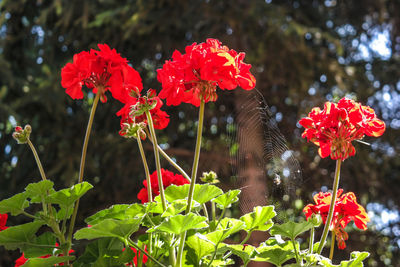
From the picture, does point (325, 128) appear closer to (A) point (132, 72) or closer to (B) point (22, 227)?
(A) point (132, 72)

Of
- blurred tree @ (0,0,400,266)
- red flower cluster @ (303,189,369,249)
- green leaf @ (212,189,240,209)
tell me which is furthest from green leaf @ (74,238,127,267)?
blurred tree @ (0,0,400,266)

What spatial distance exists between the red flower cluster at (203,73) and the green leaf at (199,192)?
0.38 ft

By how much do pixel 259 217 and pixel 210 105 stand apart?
3469 millimetres

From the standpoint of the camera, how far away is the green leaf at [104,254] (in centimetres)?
67

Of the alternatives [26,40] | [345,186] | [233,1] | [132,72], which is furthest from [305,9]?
[132,72]

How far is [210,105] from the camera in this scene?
414 centimetres

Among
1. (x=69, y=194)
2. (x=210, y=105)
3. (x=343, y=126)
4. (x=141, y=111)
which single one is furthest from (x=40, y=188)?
(x=210, y=105)

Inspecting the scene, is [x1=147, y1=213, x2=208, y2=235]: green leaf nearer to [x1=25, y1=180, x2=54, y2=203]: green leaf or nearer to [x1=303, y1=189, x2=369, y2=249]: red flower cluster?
[x1=25, y1=180, x2=54, y2=203]: green leaf

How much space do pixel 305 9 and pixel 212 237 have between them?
14.6ft

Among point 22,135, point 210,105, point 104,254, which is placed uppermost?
point 22,135

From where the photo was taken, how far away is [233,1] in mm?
3879

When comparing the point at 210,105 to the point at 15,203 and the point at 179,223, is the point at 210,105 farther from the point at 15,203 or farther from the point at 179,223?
the point at 179,223

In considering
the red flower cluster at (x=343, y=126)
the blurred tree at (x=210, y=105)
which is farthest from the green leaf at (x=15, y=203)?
the blurred tree at (x=210, y=105)

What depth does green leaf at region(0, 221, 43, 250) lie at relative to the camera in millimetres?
662
